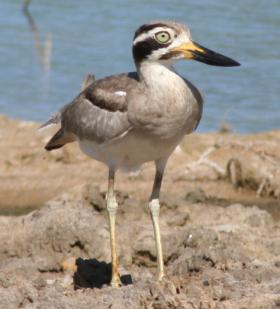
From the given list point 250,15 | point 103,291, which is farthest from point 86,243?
point 250,15

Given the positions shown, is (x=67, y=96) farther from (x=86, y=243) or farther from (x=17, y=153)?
(x=86, y=243)

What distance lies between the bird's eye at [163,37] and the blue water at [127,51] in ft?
18.9

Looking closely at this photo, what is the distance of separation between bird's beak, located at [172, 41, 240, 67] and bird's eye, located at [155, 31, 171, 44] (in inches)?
2.9

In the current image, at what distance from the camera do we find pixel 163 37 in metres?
7.70

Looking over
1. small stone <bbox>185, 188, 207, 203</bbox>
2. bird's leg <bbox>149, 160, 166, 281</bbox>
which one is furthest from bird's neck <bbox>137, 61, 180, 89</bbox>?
small stone <bbox>185, 188, 207, 203</bbox>

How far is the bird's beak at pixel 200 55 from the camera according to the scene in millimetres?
7688

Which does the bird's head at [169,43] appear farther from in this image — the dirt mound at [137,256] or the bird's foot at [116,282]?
the bird's foot at [116,282]

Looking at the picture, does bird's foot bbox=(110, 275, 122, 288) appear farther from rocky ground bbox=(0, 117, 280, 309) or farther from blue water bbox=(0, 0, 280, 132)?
blue water bbox=(0, 0, 280, 132)

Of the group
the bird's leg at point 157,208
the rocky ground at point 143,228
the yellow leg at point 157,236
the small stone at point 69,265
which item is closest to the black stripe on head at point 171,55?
the bird's leg at point 157,208

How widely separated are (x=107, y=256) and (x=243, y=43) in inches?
300

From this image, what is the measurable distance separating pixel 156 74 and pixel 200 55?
276 mm

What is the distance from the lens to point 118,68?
14.9 metres

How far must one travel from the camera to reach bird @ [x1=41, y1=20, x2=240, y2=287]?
770 centimetres

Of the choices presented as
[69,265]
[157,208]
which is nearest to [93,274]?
[69,265]
